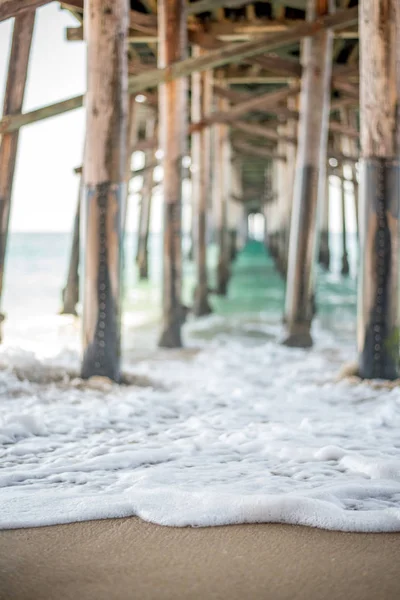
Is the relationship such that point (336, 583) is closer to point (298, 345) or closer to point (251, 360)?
point (251, 360)

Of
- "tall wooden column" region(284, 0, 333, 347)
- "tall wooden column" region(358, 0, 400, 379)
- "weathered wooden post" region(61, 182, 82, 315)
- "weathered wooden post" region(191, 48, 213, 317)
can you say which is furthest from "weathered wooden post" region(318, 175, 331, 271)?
"tall wooden column" region(358, 0, 400, 379)

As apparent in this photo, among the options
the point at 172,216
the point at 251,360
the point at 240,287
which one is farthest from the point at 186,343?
the point at 240,287

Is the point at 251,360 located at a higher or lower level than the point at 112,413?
higher

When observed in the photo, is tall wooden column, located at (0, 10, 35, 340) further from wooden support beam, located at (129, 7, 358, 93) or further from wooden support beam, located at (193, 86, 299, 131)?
wooden support beam, located at (193, 86, 299, 131)

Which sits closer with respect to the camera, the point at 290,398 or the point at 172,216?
the point at 290,398

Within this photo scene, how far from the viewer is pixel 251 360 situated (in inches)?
216

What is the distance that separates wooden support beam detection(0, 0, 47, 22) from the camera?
10.7ft

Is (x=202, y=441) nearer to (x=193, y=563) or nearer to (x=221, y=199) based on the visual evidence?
(x=193, y=563)

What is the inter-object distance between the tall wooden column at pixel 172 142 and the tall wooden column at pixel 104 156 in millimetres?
1691

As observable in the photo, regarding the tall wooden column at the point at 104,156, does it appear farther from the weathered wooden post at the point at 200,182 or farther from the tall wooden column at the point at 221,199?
the tall wooden column at the point at 221,199

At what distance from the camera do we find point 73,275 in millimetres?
7395

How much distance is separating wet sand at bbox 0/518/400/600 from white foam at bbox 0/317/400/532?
0.08m

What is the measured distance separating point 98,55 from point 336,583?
3133 mm

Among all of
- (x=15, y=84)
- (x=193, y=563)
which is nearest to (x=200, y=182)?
(x=15, y=84)
